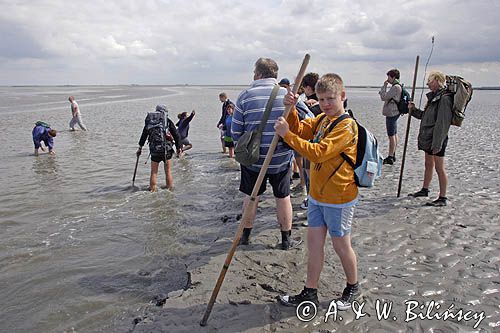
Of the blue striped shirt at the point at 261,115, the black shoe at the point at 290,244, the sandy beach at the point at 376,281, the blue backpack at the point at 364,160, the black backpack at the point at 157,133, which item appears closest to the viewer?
the blue backpack at the point at 364,160

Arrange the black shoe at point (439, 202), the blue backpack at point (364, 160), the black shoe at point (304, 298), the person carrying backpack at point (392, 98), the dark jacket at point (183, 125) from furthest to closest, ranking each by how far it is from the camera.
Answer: the dark jacket at point (183, 125), the person carrying backpack at point (392, 98), the black shoe at point (439, 202), the black shoe at point (304, 298), the blue backpack at point (364, 160)

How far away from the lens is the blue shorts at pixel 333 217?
3.53 m

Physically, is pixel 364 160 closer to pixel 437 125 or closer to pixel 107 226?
pixel 437 125

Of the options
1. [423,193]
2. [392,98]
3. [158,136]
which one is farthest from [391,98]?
[158,136]

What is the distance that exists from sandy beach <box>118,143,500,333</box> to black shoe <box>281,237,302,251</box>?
3.7 inches

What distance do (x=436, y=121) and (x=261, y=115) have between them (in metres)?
3.71

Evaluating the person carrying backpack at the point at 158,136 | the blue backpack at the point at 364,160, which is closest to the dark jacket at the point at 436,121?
the blue backpack at the point at 364,160

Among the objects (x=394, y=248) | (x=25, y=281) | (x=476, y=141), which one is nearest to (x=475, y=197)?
(x=394, y=248)

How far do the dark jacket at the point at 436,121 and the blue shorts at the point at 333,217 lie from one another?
3.88m

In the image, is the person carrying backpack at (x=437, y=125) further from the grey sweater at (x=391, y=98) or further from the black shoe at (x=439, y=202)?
the grey sweater at (x=391, y=98)

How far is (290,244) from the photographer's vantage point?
535cm

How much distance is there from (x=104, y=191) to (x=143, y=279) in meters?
4.71

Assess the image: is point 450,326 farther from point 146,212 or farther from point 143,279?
point 146,212

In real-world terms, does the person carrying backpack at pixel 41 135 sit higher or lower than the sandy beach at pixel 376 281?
higher
